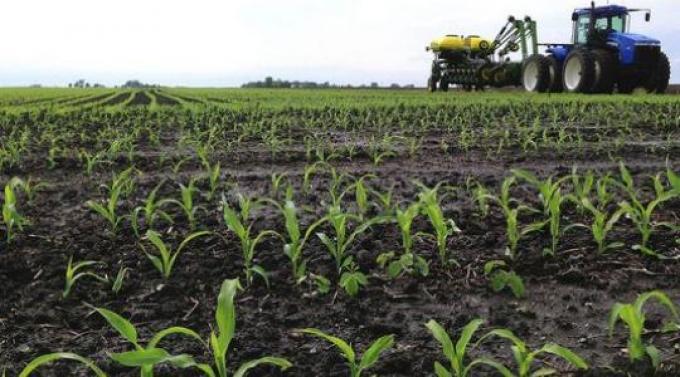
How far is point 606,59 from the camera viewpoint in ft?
52.6

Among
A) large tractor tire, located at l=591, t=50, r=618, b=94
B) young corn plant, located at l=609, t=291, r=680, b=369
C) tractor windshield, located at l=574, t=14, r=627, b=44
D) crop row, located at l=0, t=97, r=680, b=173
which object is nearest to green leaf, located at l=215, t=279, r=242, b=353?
young corn plant, located at l=609, t=291, r=680, b=369

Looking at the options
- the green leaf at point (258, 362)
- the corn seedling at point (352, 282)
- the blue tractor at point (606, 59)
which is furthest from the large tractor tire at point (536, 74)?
the green leaf at point (258, 362)

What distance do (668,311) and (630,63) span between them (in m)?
15.3

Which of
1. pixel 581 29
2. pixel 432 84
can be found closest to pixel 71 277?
pixel 581 29

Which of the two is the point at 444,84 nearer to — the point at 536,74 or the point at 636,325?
the point at 536,74

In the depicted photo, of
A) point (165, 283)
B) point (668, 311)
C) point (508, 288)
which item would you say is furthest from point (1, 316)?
point (668, 311)

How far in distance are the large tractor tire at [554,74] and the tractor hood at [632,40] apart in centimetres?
179

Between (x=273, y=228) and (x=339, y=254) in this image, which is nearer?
(x=339, y=254)

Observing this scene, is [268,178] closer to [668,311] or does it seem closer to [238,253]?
[238,253]

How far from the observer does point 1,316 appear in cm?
239

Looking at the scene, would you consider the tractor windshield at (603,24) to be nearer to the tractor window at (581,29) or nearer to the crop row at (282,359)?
the tractor window at (581,29)

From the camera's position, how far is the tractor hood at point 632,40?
A: 1599 centimetres

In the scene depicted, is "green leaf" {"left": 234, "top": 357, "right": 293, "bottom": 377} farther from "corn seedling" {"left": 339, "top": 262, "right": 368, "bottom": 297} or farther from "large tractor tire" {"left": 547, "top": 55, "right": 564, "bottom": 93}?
"large tractor tire" {"left": 547, "top": 55, "right": 564, "bottom": 93}

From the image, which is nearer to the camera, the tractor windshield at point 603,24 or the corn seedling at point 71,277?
the corn seedling at point 71,277
